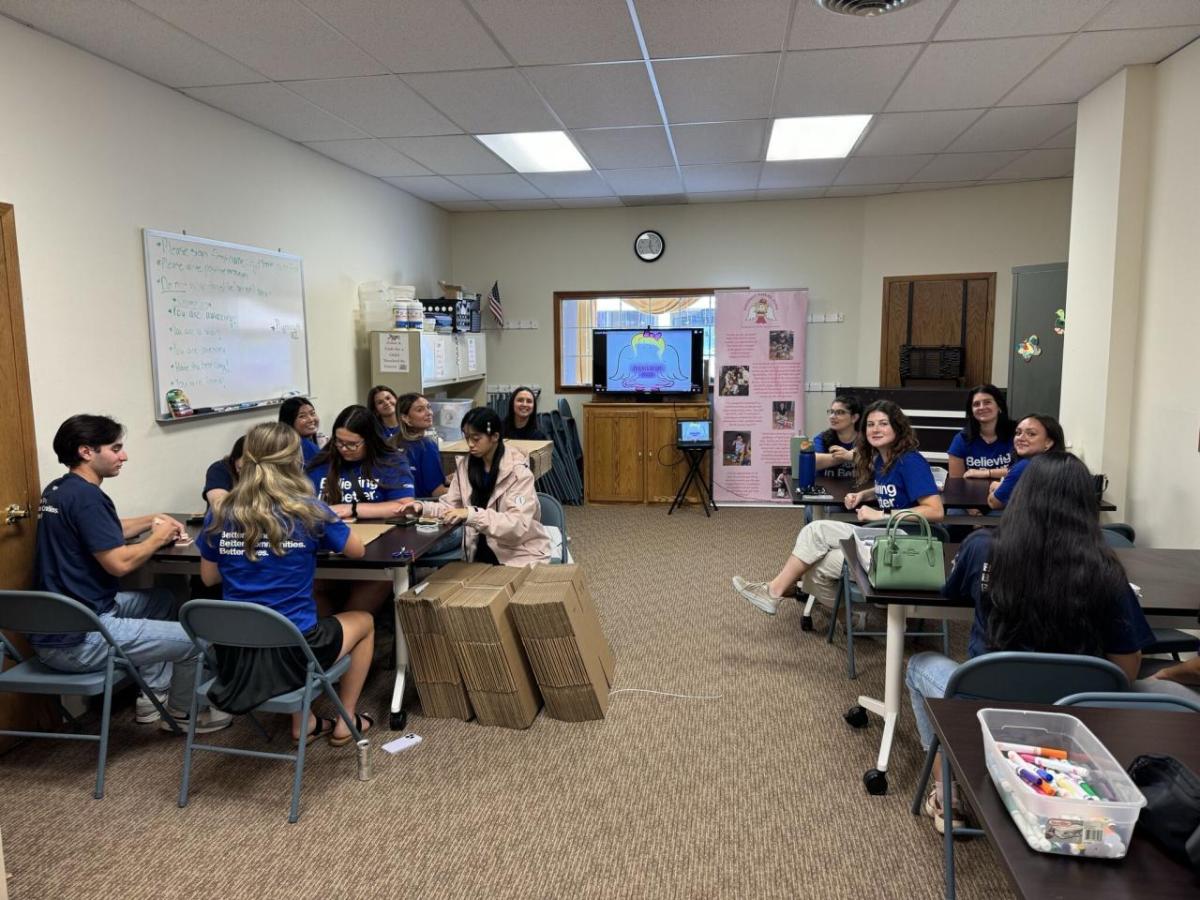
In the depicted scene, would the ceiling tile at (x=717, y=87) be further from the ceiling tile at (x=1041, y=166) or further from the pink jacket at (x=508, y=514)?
the ceiling tile at (x=1041, y=166)

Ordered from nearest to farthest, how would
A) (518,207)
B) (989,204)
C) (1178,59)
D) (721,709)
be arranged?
(721,709) < (1178,59) < (989,204) < (518,207)

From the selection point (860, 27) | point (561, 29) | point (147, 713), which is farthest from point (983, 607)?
point (147, 713)

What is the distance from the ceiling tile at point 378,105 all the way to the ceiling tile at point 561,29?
32.4 inches

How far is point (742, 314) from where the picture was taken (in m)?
7.48

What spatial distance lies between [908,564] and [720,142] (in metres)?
3.58

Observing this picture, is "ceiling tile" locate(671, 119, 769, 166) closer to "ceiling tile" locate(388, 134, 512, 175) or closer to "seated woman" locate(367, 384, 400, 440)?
"ceiling tile" locate(388, 134, 512, 175)

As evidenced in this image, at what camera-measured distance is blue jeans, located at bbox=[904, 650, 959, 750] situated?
2.46 m

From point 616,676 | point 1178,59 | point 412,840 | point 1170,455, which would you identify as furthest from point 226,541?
point 1178,59

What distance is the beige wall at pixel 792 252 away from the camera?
7062 millimetres

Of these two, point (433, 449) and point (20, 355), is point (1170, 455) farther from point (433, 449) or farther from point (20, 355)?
point (20, 355)

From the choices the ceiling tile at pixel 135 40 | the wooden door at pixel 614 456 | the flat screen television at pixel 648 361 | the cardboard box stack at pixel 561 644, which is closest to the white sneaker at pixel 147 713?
the cardboard box stack at pixel 561 644

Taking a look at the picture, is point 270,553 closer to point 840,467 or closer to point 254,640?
point 254,640

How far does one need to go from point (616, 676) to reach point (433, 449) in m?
1.80

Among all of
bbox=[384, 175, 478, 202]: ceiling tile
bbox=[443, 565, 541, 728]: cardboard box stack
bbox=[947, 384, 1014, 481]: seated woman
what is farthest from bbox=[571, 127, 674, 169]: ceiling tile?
bbox=[443, 565, 541, 728]: cardboard box stack
